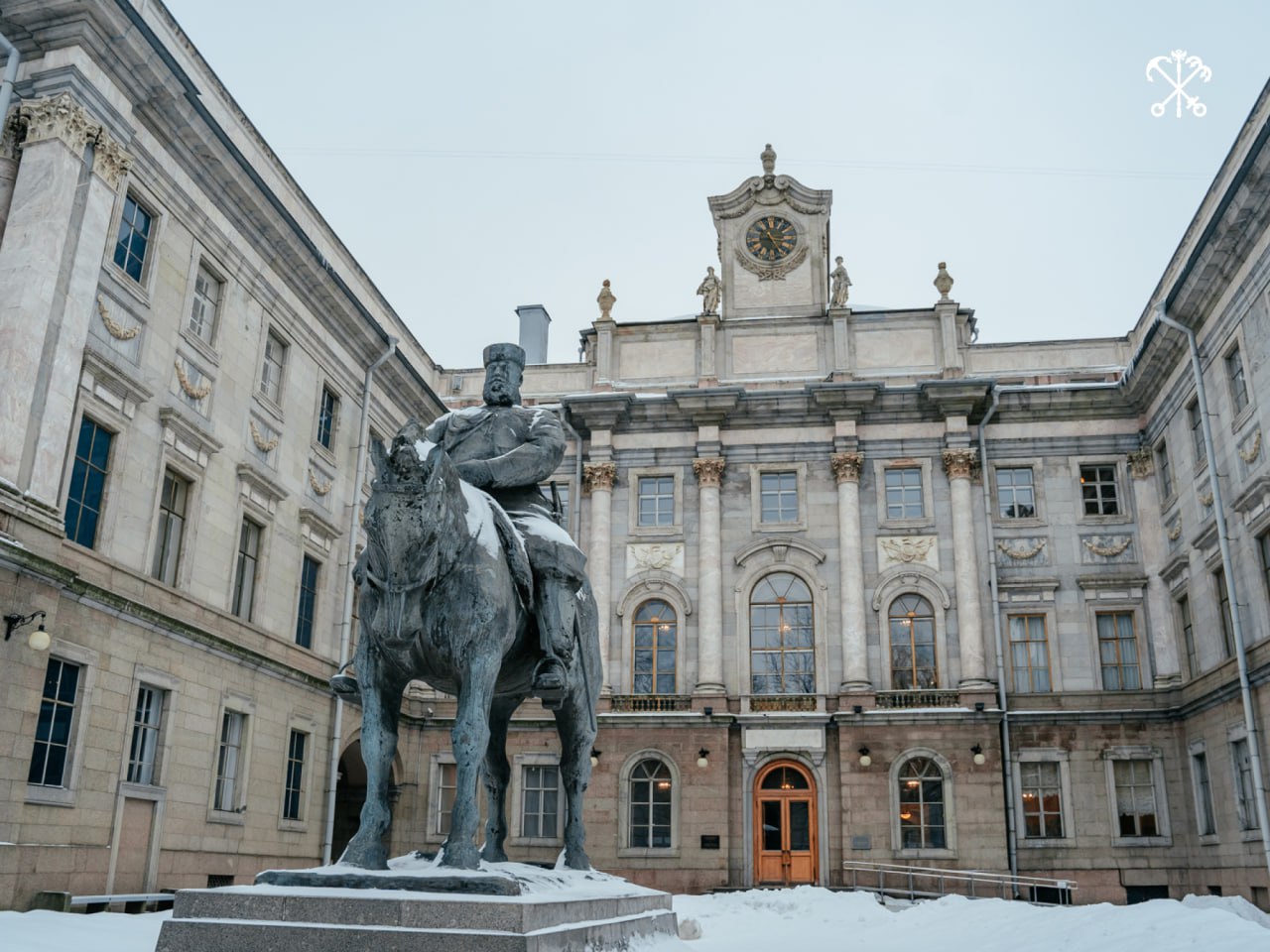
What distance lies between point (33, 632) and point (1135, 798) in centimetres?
2513

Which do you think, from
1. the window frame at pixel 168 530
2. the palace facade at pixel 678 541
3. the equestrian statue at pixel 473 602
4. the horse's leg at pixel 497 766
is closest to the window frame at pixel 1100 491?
the palace facade at pixel 678 541

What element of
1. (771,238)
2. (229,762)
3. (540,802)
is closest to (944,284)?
(771,238)

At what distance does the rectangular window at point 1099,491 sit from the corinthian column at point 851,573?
6.03 meters

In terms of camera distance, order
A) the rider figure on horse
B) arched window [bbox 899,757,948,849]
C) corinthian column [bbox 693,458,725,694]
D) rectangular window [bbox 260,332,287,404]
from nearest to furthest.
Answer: the rider figure on horse < rectangular window [bbox 260,332,287,404] < arched window [bbox 899,757,948,849] < corinthian column [bbox 693,458,725,694]

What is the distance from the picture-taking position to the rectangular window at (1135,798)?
2794cm

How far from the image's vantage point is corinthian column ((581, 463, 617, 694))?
1224 inches

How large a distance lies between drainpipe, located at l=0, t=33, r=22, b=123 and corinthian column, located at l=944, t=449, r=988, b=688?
23.4m

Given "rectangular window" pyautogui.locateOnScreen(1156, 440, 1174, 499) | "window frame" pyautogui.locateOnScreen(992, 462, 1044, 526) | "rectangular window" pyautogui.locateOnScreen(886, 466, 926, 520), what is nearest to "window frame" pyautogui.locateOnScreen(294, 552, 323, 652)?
"rectangular window" pyautogui.locateOnScreen(886, 466, 926, 520)

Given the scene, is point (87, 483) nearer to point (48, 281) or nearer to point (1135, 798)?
point (48, 281)

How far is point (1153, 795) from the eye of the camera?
28109mm

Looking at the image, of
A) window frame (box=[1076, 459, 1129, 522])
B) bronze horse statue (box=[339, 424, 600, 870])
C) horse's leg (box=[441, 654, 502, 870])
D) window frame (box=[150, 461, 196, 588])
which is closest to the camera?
bronze horse statue (box=[339, 424, 600, 870])

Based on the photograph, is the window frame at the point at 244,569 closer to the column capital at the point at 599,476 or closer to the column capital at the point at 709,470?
the column capital at the point at 599,476

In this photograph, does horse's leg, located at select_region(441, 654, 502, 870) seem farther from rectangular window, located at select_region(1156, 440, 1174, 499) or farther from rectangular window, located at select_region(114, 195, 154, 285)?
rectangular window, located at select_region(1156, 440, 1174, 499)

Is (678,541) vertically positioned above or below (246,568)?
above
